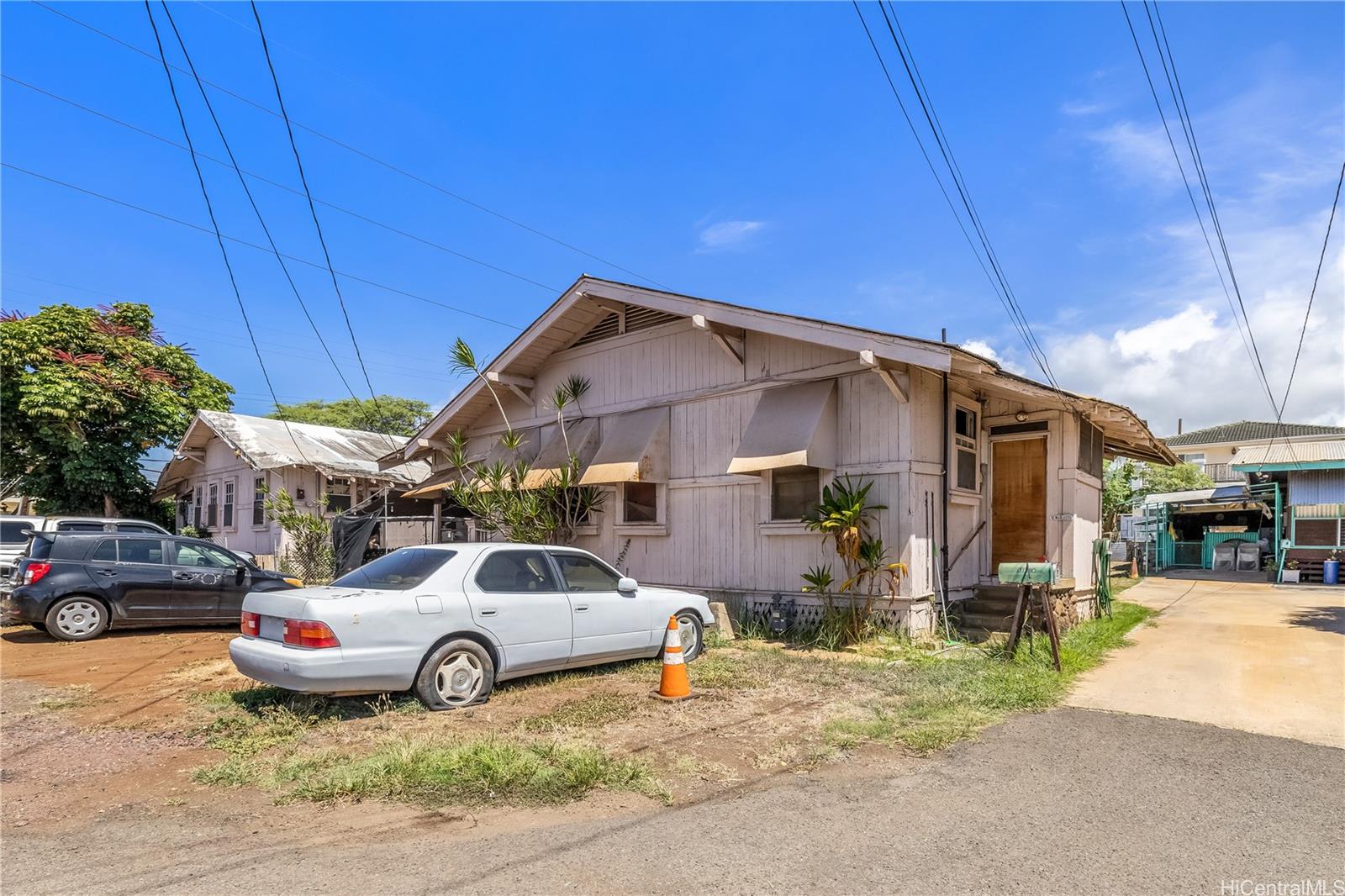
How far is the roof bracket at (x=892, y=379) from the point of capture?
9.70m

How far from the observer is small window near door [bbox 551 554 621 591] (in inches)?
306

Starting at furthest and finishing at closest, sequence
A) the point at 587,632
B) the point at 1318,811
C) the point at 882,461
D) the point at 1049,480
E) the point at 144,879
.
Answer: the point at 1049,480 < the point at 882,461 < the point at 587,632 < the point at 1318,811 < the point at 144,879

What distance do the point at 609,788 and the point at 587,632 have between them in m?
2.78

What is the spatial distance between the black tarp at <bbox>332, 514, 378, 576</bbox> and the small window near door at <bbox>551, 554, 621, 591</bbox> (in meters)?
10.3

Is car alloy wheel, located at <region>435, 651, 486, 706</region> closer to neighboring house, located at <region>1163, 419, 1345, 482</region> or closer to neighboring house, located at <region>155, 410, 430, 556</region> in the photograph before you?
neighboring house, located at <region>155, 410, 430, 556</region>

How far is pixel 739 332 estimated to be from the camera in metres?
12.0

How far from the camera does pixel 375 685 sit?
6.25 metres

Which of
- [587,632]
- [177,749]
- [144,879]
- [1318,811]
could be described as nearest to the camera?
[144,879]

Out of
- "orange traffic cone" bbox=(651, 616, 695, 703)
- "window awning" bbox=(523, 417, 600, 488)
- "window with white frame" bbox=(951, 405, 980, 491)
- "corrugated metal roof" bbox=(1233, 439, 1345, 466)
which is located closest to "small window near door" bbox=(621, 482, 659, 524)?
"window awning" bbox=(523, 417, 600, 488)

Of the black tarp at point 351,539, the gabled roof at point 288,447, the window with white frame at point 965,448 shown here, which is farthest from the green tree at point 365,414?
the window with white frame at point 965,448

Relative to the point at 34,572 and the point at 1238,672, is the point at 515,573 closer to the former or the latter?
the point at 1238,672

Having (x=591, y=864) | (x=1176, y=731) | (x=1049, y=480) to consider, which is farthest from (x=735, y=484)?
(x=591, y=864)

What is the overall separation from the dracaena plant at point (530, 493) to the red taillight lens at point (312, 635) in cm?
696

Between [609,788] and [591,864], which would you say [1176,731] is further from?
[591,864]
